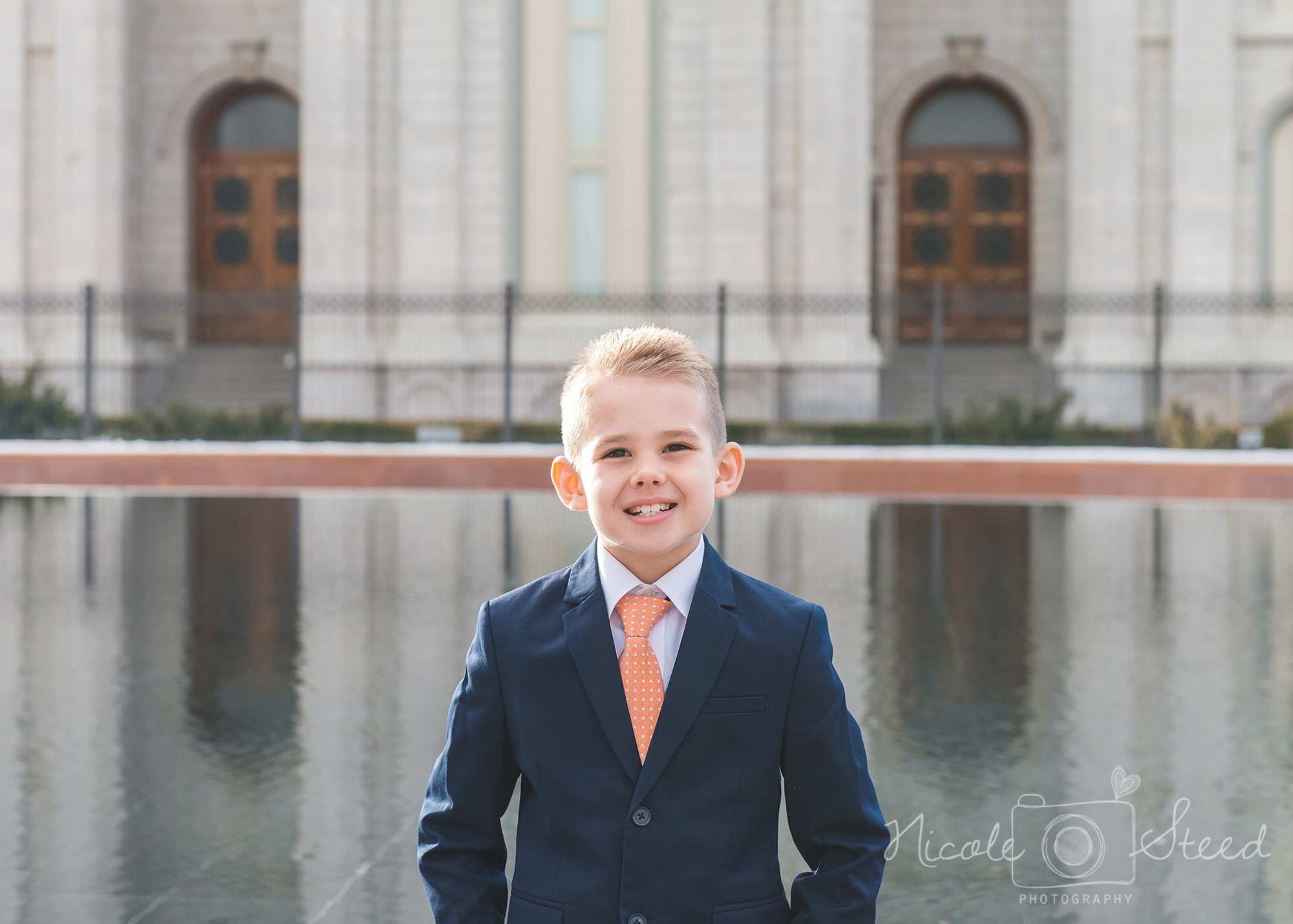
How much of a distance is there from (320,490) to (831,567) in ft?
25.2

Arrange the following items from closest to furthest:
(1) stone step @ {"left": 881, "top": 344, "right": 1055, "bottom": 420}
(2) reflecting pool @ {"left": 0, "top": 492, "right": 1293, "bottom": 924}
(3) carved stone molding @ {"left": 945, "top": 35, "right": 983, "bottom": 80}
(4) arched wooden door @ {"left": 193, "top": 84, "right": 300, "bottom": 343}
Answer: (2) reflecting pool @ {"left": 0, "top": 492, "right": 1293, "bottom": 924} → (1) stone step @ {"left": 881, "top": 344, "right": 1055, "bottom": 420} → (3) carved stone molding @ {"left": 945, "top": 35, "right": 983, "bottom": 80} → (4) arched wooden door @ {"left": 193, "top": 84, "right": 300, "bottom": 343}

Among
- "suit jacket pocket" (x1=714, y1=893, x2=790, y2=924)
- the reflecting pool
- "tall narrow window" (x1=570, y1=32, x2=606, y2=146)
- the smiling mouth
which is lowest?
the reflecting pool

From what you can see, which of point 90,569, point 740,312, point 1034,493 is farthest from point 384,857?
point 740,312

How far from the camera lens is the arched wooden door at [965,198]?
26859mm

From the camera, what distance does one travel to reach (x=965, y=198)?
2697 centimetres

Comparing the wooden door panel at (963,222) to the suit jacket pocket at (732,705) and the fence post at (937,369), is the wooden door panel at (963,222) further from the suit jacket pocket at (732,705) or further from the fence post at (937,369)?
the suit jacket pocket at (732,705)

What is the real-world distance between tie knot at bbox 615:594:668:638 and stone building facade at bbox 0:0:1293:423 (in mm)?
20597

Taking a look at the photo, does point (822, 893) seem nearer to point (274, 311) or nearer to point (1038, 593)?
point (1038, 593)

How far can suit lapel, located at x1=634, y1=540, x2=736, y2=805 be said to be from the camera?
196 cm

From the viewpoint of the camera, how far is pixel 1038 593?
28.7 ft

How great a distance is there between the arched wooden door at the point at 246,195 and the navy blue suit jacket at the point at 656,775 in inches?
1038

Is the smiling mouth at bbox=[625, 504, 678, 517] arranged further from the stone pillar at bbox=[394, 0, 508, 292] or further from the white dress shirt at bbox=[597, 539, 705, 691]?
the stone pillar at bbox=[394, 0, 508, 292]

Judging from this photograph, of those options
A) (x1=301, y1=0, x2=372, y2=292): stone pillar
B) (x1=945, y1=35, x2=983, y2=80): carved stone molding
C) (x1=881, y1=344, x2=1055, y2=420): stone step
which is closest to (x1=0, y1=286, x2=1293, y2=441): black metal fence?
(x1=881, y1=344, x2=1055, y2=420): stone step

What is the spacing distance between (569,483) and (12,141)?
26.5 m
